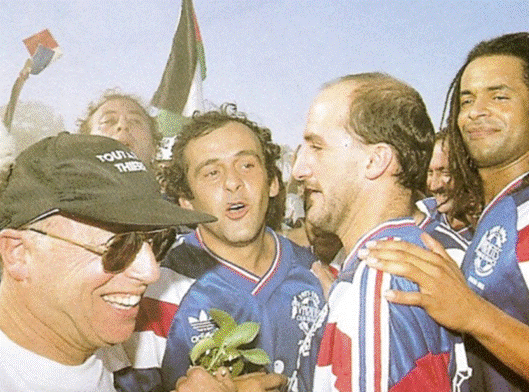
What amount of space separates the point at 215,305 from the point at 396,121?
0.83m

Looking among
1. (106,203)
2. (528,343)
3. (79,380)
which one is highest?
(106,203)

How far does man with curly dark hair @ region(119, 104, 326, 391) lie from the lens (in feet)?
6.01

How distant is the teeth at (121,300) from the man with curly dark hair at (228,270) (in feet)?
1.68

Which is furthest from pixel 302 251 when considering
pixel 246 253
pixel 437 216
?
pixel 437 216

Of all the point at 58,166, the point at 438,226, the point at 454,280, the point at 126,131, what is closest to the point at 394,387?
the point at 454,280

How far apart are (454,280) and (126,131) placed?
1.93 meters

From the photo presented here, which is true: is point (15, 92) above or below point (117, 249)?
above

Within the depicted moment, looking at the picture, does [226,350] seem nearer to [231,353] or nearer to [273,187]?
[231,353]

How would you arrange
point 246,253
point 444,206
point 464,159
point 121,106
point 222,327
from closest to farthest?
1. point 222,327
2. point 246,253
3. point 464,159
4. point 444,206
5. point 121,106

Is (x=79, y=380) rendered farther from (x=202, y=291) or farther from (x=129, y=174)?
(x=202, y=291)

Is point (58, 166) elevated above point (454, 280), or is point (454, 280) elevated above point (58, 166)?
point (58, 166)

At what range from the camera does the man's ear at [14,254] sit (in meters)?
1.17

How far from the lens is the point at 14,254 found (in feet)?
3.87

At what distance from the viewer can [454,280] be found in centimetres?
125
